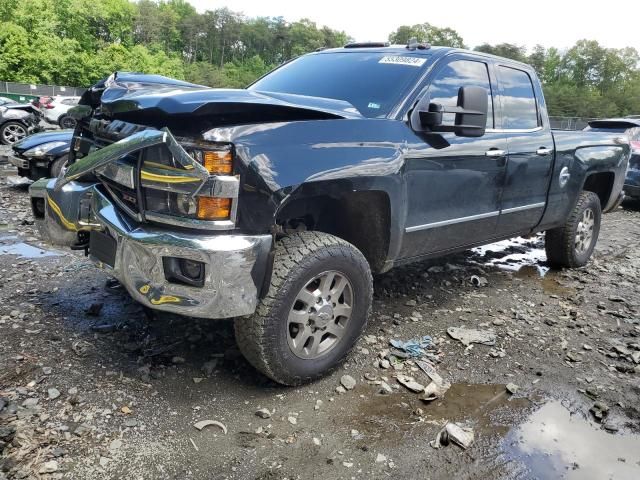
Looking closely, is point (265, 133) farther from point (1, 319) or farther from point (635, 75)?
point (635, 75)

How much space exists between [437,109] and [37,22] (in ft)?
186

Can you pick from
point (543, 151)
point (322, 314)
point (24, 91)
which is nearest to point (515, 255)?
point (543, 151)

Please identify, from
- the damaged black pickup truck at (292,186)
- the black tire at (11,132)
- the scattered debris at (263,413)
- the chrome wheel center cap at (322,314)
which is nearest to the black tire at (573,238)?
the damaged black pickup truck at (292,186)

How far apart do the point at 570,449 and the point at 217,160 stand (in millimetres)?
2219

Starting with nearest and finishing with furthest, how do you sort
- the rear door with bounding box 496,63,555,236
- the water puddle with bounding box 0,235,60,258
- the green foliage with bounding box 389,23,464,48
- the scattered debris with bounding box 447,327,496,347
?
the scattered debris with bounding box 447,327,496,347, the rear door with bounding box 496,63,555,236, the water puddle with bounding box 0,235,60,258, the green foliage with bounding box 389,23,464,48

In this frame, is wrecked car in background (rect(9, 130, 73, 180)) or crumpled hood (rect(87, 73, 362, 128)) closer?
crumpled hood (rect(87, 73, 362, 128))

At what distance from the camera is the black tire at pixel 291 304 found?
2.62 m

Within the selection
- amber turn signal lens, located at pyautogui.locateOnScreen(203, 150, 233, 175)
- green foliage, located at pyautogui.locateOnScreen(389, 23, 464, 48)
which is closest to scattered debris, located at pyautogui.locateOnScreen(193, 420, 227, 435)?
amber turn signal lens, located at pyautogui.locateOnScreen(203, 150, 233, 175)

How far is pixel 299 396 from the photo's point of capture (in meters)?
2.88

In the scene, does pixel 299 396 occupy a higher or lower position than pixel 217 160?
lower

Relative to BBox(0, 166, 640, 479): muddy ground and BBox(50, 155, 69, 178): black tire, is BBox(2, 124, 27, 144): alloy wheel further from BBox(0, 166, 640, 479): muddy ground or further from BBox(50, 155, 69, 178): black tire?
BBox(0, 166, 640, 479): muddy ground

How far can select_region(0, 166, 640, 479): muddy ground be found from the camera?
2.35 metres

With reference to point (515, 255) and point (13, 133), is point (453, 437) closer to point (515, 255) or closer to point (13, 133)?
point (515, 255)

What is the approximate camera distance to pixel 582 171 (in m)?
5.10
